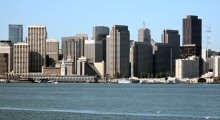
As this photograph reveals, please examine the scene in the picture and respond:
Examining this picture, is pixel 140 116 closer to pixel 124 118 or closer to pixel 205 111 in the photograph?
pixel 124 118

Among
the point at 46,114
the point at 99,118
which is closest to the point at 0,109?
the point at 46,114

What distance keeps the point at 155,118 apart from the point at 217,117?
6984 millimetres

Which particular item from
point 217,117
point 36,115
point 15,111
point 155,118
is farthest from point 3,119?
point 217,117

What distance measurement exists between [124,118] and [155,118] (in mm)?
3329

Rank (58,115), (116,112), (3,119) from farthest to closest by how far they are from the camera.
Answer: (116,112) → (58,115) → (3,119)

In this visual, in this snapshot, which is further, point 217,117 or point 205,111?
point 205,111

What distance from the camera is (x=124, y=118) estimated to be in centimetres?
6962

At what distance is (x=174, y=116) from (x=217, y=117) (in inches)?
185

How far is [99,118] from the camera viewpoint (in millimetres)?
69438

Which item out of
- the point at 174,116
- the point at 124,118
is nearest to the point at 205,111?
the point at 174,116

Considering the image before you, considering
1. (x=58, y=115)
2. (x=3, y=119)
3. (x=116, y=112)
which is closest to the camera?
(x=3, y=119)

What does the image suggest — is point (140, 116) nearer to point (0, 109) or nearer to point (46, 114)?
point (46, 114)

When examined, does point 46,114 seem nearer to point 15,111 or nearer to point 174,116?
point 15,111

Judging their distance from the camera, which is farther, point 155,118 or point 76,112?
point 76,112
